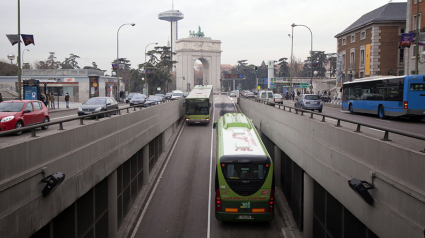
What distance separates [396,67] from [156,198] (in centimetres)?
4302

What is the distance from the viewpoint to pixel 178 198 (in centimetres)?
1867

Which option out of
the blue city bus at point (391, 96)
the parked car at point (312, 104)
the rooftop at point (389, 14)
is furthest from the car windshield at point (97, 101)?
the rooftop at point (389, 14)

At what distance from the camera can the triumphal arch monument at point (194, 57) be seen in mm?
113750

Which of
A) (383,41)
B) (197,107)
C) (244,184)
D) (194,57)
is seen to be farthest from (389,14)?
(194,57)

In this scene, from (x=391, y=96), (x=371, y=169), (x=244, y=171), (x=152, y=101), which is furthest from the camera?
(x=152, y=101)

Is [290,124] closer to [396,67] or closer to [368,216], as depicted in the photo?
[368,216]

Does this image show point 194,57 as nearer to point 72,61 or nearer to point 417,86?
point 72,61

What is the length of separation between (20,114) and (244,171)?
33.6ft

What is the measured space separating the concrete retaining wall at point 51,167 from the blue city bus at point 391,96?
1794 cm

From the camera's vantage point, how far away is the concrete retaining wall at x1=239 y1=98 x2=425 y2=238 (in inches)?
238

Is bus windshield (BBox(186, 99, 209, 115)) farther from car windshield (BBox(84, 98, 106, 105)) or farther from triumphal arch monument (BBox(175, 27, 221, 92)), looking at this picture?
triumphal arch monument (BBox(175, 27, 221, 92))

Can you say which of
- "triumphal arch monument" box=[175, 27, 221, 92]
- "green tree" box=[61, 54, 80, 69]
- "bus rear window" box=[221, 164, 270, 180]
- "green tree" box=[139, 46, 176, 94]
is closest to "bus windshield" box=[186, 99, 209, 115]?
"bus rear window" box=[221, 164, 270, 180]

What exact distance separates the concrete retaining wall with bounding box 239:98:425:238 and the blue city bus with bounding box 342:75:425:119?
1255cm

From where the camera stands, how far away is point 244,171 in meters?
12.6
